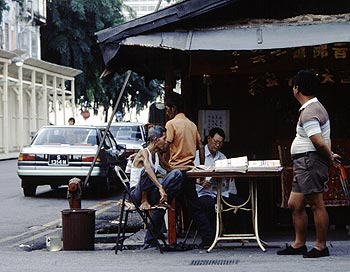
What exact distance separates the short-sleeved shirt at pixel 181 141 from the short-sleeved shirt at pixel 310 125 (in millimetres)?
2206

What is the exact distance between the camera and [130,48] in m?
12.7

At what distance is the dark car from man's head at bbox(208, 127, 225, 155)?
26.8 feet

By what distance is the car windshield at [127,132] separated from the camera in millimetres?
26594

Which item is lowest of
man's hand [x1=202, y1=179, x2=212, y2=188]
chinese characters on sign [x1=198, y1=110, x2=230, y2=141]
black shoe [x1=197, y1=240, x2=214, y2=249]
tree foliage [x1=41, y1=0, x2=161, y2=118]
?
black shoe [x1=197, y1=240, x2=214, y2=249]

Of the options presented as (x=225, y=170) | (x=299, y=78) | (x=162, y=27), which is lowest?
(x=225, y=170)

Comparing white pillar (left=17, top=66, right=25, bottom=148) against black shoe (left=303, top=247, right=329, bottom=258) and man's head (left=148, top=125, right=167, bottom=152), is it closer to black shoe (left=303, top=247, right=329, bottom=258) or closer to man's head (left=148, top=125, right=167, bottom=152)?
man's head (left=148, top=125, right=167, bottom=152)

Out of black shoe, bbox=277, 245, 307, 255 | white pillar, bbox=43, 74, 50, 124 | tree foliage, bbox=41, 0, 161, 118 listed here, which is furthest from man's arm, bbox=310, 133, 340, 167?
white pillar, bbox=43, 74, 50, 124

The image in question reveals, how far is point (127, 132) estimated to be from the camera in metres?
26.8

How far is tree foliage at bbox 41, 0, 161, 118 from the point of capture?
5288 centimetres

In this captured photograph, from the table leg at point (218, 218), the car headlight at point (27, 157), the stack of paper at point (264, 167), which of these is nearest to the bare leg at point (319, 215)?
the stack of paper at point (264, 167)

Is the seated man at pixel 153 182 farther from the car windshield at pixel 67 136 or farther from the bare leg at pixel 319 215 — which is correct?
the car windshield at pixel 67 136

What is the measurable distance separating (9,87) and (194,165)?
34.7 meters

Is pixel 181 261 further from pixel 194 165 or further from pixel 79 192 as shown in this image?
pixel 79 192

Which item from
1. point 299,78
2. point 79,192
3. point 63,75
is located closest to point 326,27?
point 299,78
